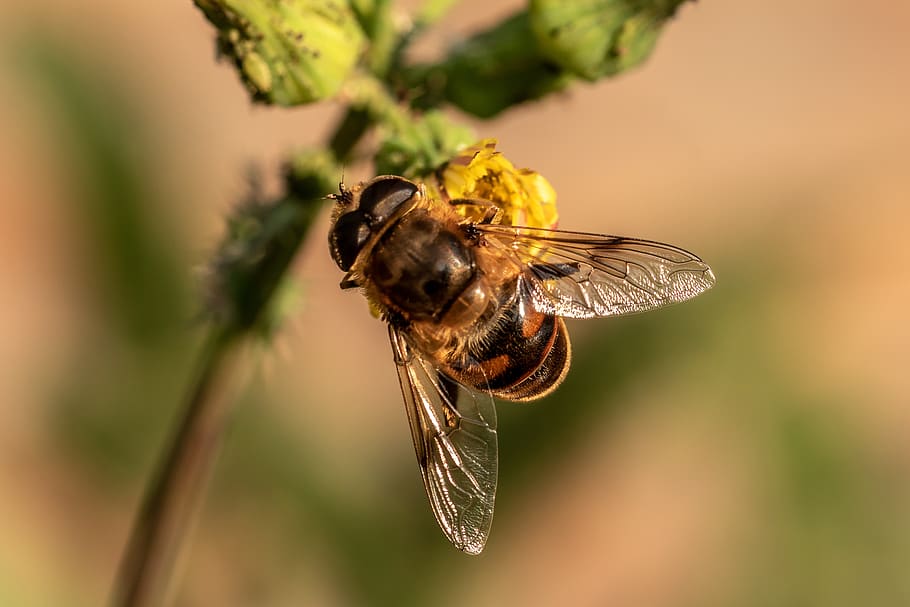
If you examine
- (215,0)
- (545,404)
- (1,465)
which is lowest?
(545,404)

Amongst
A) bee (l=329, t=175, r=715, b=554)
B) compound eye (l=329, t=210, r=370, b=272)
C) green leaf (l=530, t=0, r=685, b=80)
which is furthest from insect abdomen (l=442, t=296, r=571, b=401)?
green leaf (l=530, t=0, r=685, b=80)

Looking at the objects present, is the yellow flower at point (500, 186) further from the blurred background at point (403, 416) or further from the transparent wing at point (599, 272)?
the blurred background at point (403, 416)

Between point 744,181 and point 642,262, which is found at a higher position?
point 642,262

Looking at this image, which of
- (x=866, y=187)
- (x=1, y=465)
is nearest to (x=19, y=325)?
(x=1, y=465)

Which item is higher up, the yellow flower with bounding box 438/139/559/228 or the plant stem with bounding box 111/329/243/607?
the yellow flower with bounding box 438/139/559/228

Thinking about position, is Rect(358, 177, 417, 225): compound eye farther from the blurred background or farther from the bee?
the blurred background

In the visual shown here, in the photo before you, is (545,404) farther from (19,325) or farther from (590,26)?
(19,325)
